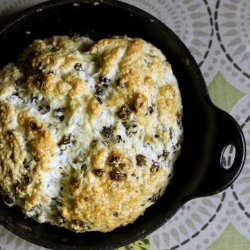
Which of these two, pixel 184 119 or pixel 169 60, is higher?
pixel 169 60

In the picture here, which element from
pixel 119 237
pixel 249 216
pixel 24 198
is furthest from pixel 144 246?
pixel 24 198

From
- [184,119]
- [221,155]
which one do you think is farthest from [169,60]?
[221,155]

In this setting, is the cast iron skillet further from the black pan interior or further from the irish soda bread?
the irish soda bread

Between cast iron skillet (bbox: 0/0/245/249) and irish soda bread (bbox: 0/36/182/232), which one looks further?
cast iron skillet (bbox: 0/0/245/249)

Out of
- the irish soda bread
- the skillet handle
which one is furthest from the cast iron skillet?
the irish soda bread

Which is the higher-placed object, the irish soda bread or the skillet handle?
the irish soda bread

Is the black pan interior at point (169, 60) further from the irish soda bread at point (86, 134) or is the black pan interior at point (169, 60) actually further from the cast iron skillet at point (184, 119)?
the irish soda bread at point (86, 134)

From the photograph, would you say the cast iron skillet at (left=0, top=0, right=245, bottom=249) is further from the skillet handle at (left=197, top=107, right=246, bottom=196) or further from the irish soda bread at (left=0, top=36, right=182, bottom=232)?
the irish soda bread at (left=0, top=36, right=182, bottom=232)

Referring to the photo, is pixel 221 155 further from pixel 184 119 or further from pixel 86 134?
pixel 86 134
